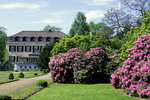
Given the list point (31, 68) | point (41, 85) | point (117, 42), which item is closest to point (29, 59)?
point (31, 68)

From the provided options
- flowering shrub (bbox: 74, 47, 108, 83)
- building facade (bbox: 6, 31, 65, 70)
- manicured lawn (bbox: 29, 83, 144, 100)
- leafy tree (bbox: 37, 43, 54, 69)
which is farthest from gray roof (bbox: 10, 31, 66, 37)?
manicured lawn (bbox: 29, 83, 144, 100)

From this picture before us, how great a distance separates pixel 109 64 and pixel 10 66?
47279 millimetres

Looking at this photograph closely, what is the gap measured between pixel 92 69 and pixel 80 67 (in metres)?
1.15

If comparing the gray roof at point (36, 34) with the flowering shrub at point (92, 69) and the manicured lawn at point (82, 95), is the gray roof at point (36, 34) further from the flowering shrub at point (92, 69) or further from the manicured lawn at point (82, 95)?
the manicured lawn at point (82, 95)

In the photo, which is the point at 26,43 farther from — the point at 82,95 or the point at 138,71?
the point at 138,71

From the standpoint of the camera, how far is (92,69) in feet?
80.4

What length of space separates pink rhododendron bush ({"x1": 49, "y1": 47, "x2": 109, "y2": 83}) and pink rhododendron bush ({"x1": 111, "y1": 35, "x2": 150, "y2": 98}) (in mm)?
8355

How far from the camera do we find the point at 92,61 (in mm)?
24641

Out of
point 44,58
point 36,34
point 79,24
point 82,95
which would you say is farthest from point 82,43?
point 36,34

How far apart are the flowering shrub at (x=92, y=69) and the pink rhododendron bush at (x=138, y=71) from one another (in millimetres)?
8272

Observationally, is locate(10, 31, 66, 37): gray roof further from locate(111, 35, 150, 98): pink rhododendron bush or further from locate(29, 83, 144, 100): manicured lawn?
locate(111, 35, 150, 98): pink rhododendron bush

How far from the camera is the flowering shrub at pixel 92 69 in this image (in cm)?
2434

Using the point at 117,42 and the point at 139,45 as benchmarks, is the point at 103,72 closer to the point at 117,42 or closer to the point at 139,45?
the point at 139,45

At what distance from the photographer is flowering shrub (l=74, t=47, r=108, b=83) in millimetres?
24344
